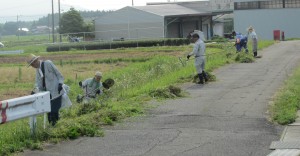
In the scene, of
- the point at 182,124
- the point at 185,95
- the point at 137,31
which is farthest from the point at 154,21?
the point at 182,124

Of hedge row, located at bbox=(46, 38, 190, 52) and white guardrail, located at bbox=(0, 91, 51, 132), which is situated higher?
hedge row, located at bbox=(46, 38, 190, 52)

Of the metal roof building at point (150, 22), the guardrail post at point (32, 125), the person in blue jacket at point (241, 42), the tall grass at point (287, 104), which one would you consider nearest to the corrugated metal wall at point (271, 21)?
the metal roof building at point (150, 22)

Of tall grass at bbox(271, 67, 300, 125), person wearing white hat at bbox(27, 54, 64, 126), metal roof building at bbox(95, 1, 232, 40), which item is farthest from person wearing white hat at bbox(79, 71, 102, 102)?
metal roof building at bbox(95, 1, 232, 40)

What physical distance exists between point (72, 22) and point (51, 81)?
72.7 m

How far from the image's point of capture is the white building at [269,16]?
61219 millimetres

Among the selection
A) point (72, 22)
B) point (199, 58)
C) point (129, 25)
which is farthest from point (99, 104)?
point (72, 22)

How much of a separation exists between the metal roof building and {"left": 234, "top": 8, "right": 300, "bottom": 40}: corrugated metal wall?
26.0ft

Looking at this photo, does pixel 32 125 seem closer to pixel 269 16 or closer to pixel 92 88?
pixel 92 88

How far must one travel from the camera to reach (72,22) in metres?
82.8

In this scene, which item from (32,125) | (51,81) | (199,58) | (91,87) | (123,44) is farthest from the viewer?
(123,44)

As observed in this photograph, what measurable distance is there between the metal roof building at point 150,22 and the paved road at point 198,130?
49930 millimetres

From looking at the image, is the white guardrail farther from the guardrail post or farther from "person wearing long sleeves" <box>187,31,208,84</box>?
"person wearing long sleeves" <box>187,31,208,84</box>

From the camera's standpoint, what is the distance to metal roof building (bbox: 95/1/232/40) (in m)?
66.8

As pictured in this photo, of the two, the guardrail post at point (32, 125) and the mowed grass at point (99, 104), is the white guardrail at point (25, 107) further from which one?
the mowed grass at point (99, 104)
